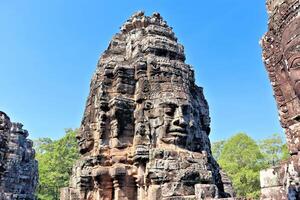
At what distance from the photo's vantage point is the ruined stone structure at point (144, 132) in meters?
8.17

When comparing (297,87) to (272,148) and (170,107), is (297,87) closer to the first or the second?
(170,107)

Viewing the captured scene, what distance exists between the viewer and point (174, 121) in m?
8.87

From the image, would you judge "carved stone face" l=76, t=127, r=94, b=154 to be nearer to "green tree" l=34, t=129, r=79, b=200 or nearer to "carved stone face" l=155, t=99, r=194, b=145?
"carved stone face" l=155, t=99, r=194, b=145

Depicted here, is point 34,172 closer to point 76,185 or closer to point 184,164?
point 76,185

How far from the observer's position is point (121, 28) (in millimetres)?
12250

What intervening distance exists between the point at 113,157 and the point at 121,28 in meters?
5.37

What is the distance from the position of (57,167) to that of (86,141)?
17889mm

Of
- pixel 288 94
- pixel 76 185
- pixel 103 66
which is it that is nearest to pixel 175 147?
pixel 76 185

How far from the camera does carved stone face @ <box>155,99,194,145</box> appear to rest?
875 cm

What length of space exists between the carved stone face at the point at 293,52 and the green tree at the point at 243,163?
2086 cm

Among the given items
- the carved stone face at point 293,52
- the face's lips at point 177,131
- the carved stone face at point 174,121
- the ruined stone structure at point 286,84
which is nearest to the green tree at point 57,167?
the carved stone face at point 174,121

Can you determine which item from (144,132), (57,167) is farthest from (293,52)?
(57,167)

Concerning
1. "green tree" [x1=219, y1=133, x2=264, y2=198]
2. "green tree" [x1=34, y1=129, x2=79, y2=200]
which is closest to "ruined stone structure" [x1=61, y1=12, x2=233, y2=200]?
"green tree" [x1=219, y1=133, x2=264, y2=198]

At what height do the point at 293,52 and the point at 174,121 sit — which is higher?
the point at 174,121
